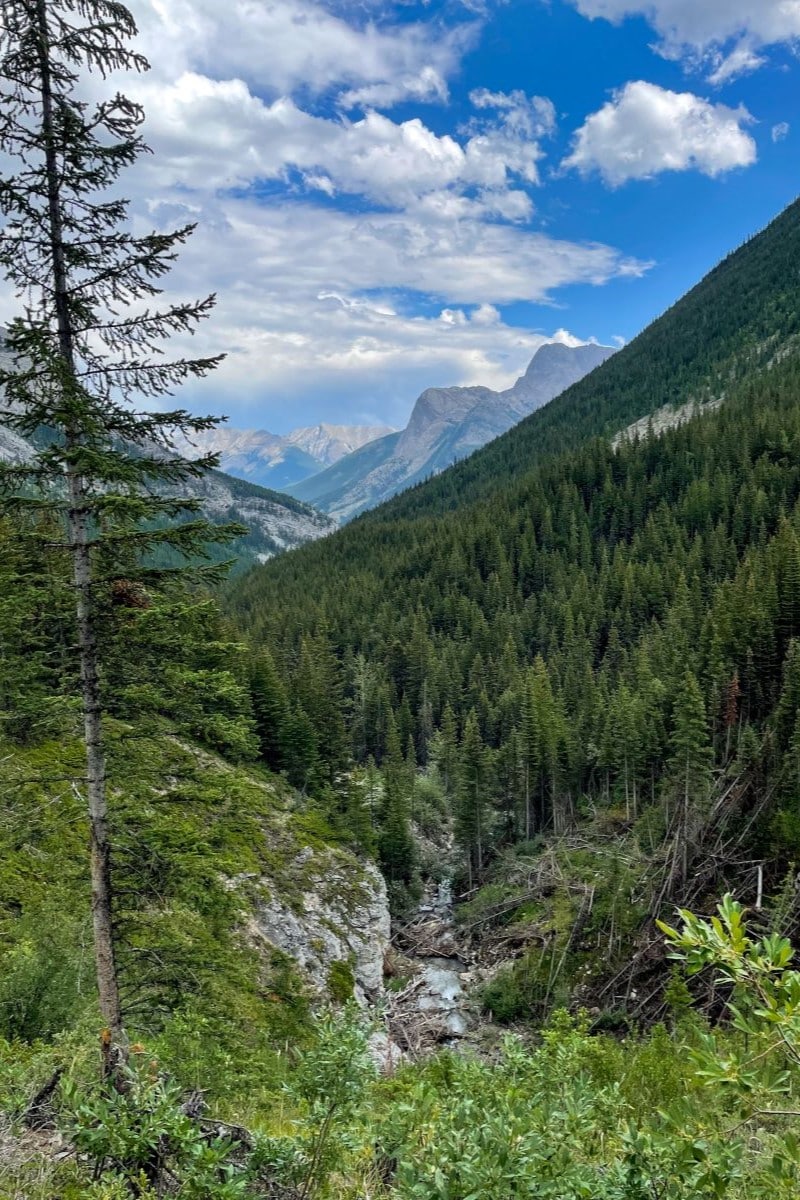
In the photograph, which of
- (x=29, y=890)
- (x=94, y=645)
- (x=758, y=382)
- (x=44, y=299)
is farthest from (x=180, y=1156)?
(x=758, y=382)

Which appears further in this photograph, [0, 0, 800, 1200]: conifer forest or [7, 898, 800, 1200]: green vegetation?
[0, 0, 800, 1200]: conifer forest

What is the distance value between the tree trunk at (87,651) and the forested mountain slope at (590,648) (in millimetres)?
26636

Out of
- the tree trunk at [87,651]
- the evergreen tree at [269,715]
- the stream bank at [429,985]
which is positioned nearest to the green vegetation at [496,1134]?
the tree trunk at [87,651]

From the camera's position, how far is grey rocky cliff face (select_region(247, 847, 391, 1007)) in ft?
88.3

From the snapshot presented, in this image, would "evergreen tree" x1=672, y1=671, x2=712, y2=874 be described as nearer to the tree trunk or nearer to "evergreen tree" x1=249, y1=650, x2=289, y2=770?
"evergreen tree" x1=249, y1=650, x2=289, y2=770

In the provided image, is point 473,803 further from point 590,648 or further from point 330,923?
point 590,648

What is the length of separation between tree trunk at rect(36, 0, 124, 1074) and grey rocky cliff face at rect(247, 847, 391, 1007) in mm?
17660

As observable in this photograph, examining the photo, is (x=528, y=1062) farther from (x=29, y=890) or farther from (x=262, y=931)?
(x=262, y=931)

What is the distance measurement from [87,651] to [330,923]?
83.7 feet

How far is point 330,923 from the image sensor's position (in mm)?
30719

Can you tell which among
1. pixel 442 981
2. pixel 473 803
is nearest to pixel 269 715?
pixel 473 803

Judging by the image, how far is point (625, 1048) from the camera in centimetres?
1712

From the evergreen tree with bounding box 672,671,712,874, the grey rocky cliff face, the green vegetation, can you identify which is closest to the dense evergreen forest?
the evergreen tree with bounding box 672,671,712,874

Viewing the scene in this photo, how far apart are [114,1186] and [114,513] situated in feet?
25.7
